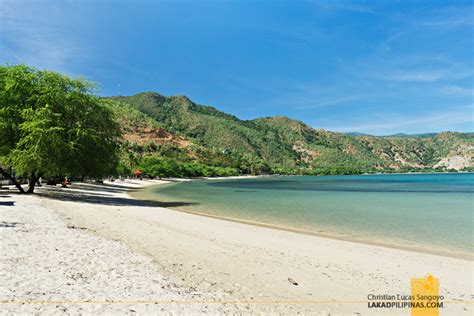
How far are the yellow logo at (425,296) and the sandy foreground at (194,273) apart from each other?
0.68 ft

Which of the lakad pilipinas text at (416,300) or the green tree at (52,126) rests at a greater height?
the green tree at (52,126)

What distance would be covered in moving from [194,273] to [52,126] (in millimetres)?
21055

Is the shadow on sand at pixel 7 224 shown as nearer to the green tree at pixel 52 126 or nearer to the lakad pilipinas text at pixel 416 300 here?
the green tree at pixel 52 126

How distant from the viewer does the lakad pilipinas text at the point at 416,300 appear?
6948mm

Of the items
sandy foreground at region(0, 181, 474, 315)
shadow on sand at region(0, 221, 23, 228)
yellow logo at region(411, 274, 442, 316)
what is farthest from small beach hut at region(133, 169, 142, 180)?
yellow logo at region(411, 274, 442, 316)

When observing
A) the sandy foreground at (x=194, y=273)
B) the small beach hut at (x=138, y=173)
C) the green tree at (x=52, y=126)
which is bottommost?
the sandy foreground at (x=194, y=273)

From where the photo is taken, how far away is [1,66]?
84.3ft

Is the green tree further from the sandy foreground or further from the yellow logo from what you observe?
the yellow logo

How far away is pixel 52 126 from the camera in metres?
24.0

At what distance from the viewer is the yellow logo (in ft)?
22.8

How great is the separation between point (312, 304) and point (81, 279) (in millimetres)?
5099

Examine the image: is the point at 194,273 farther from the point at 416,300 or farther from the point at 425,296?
the point at 425,296

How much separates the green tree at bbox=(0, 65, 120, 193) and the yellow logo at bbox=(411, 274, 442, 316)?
23.6 metres

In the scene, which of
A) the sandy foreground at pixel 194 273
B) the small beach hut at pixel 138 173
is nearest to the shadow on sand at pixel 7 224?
the sandy foreground at pixel 194 273
